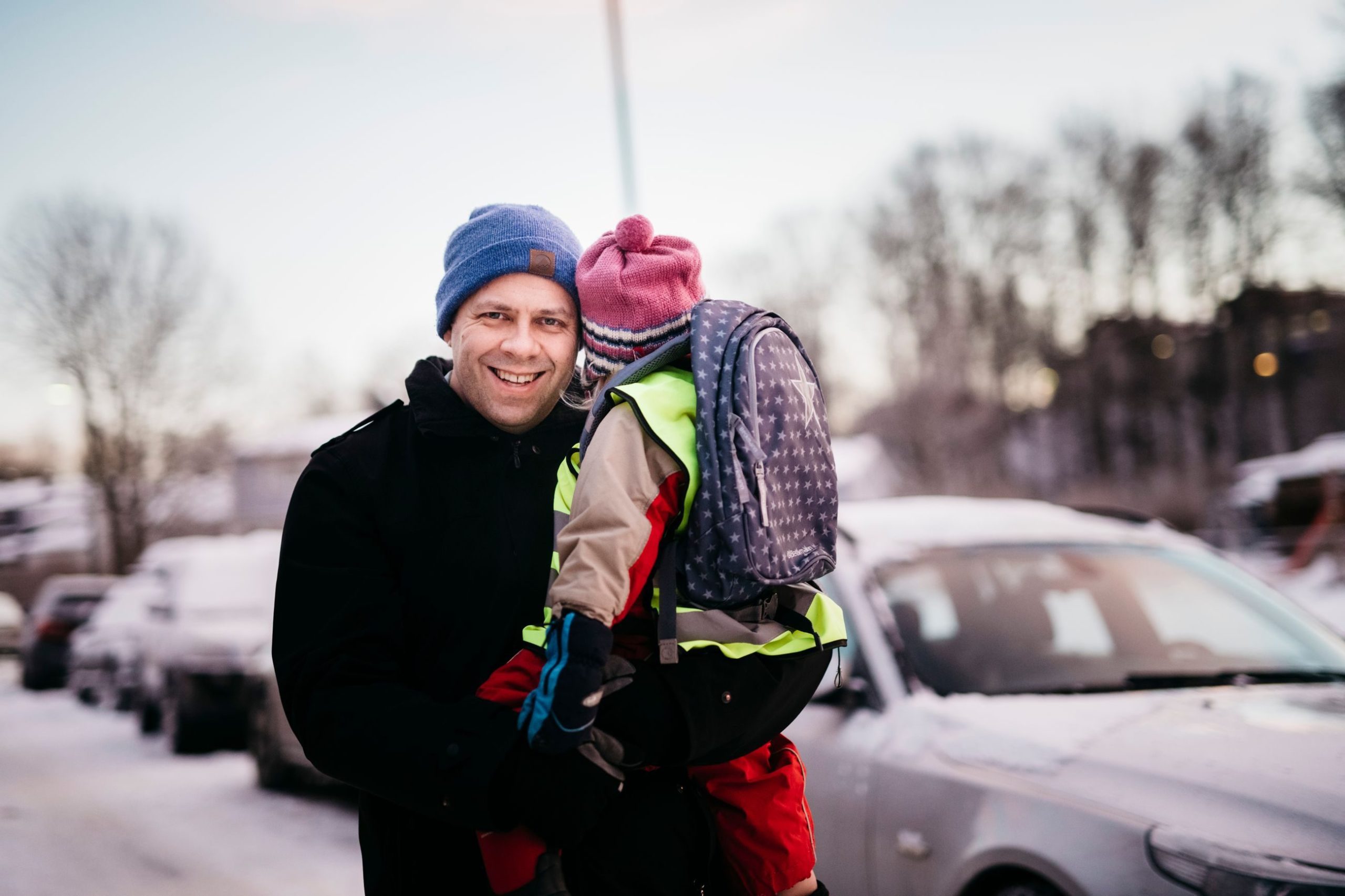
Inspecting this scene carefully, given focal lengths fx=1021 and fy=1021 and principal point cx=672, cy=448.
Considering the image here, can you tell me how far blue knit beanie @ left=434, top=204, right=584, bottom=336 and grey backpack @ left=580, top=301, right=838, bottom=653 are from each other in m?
0.33

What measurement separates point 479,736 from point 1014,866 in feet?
5.89

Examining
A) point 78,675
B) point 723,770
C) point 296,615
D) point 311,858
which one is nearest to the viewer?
point 296,615

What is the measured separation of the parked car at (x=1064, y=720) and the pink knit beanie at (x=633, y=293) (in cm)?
169

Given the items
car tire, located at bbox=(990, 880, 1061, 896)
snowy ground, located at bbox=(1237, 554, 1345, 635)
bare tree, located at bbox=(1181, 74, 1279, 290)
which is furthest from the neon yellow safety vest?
bare tree, located at bbox=(1181, 74, 1279, 290)

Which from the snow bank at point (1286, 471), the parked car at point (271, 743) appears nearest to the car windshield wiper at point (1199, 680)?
the parked car at point (271, 743)

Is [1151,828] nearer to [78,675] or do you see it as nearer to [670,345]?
[670,345]

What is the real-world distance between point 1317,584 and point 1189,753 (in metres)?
12.8

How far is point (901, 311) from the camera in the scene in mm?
41969

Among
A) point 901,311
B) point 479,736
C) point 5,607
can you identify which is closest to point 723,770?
point 479,736

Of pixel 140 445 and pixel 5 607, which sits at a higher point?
pixel 140 445

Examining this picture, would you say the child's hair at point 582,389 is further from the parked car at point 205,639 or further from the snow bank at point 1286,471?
the snow bank at point 1286,471

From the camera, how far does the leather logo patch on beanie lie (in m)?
1.89

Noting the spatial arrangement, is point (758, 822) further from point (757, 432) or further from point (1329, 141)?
point (1329, 141)

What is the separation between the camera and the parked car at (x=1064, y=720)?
238 cm
